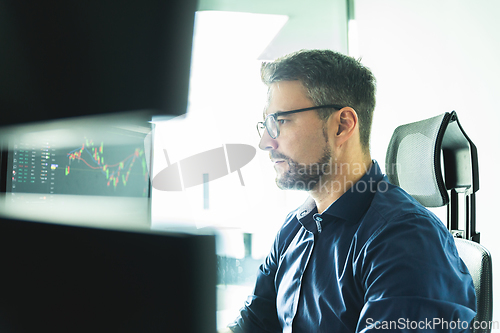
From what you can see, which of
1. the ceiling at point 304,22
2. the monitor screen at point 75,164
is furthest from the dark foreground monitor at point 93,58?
the ceiling at point 304,22

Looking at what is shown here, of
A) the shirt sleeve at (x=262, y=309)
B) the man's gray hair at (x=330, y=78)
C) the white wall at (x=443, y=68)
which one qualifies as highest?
the white wall at (x=443, y=68)

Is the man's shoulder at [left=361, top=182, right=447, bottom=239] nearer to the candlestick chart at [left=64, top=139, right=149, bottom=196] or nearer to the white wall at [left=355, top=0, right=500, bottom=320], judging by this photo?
the candlestick chart at [left=64, top=139, right=149, bottom=196]

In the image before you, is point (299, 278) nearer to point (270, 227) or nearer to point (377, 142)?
point (270, 227)

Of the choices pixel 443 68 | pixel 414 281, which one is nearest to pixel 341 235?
pixel 414 281

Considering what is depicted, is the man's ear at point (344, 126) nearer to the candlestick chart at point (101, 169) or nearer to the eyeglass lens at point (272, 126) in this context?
the eyeglass lens at point (272, 126)

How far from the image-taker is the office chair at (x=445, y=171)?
71 centimetres

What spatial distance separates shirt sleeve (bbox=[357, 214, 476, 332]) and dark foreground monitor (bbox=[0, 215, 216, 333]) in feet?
1.08

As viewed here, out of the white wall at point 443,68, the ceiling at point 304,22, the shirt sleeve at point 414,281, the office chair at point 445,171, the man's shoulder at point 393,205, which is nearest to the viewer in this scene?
the shirt sleeve at point 414,281

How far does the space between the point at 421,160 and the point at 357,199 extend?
0.80 ft

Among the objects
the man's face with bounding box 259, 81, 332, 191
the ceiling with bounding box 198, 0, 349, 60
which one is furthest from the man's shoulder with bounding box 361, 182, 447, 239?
the ceiling with bounding box 198, 0, 349, 60

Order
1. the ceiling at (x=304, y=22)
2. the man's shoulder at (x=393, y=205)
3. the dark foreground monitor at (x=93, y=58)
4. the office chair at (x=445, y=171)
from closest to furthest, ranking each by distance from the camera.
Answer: the dark foreground monitor at (x=93, y=58) → the man's shoulder at (x=393, y=205) → the office chair at (x=445, y=171) → the ceiling at (x=304, y=22)

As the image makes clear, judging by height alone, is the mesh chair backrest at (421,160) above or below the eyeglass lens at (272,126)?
below

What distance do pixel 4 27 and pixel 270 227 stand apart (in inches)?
70.2

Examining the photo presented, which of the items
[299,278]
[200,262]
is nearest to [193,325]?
[200,262]
